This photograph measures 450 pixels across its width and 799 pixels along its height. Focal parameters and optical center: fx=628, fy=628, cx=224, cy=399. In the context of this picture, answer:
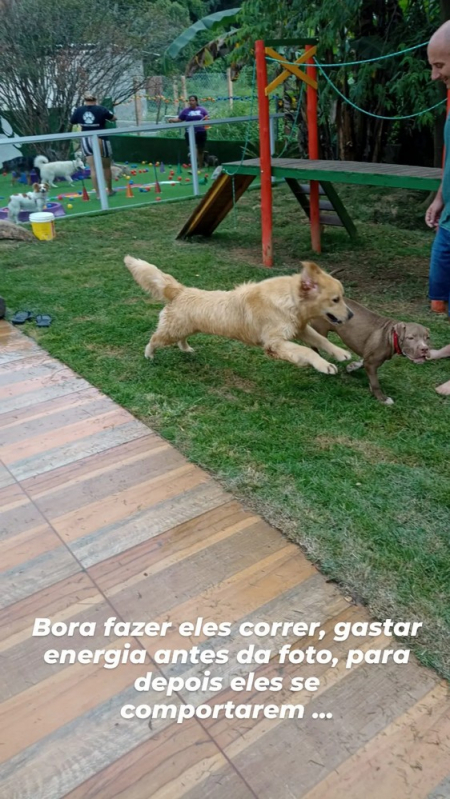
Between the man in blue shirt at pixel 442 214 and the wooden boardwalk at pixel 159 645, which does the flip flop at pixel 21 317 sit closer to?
the wooden boardwalk at pixel 159 645

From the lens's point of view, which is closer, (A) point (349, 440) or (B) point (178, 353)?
(A) point (349, 440)

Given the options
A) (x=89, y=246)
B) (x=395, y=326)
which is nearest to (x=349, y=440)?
(x=395, y=326)

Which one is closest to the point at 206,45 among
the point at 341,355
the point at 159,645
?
the point at 341,355

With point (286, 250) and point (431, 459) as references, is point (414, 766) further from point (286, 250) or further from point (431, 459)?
point (286, 250)

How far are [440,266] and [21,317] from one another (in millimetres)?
3862

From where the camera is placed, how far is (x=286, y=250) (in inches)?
332

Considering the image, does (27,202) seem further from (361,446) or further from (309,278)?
(361,446)

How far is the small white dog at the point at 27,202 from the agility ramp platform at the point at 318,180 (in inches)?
117

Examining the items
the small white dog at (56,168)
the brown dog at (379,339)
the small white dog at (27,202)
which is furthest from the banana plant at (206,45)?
the brown dog at (379,339)

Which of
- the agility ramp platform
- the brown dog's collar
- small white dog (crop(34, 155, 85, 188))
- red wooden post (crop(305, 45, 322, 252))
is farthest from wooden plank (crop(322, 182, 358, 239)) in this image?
small white dog (crop(34, 155, 85, 188))

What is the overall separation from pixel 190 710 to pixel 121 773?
30cm

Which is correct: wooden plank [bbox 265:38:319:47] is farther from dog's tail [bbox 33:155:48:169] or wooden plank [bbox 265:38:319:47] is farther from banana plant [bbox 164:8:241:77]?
banana plant [bbox 164:8:241:77]

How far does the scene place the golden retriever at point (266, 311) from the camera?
3922mm

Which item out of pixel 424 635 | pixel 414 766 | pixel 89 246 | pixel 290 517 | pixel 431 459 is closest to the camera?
pixel 414 766
